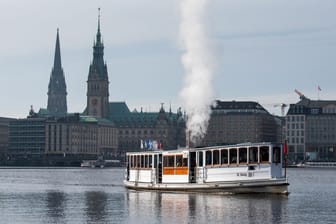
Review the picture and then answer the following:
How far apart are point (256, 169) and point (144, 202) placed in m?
10.3

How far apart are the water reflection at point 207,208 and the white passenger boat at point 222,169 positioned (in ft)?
3.26

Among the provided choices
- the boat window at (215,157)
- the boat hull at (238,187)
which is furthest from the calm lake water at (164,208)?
the boat window at (215,157)

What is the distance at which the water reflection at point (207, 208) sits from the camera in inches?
2908

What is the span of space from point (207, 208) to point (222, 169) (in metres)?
12.8

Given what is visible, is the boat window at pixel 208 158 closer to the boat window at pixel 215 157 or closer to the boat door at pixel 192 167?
the boat window at pixel 215 157

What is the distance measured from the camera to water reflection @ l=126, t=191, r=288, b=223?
73.9 metres

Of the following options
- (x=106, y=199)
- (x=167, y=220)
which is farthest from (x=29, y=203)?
(x=167, y=220)

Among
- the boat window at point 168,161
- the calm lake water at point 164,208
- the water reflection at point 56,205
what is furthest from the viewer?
the boat window at point 168,161

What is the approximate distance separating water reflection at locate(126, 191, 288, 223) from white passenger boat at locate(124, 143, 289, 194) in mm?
993

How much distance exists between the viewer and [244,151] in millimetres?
92500

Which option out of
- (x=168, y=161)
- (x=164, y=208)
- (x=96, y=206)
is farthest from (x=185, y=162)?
(x=164, y=208)

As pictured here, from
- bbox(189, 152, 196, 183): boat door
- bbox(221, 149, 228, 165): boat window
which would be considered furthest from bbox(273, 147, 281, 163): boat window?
bbox(189, 152, 196, 183): boat door

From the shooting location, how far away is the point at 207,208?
267ft

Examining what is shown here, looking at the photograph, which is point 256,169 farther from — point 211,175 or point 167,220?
point 167,220
